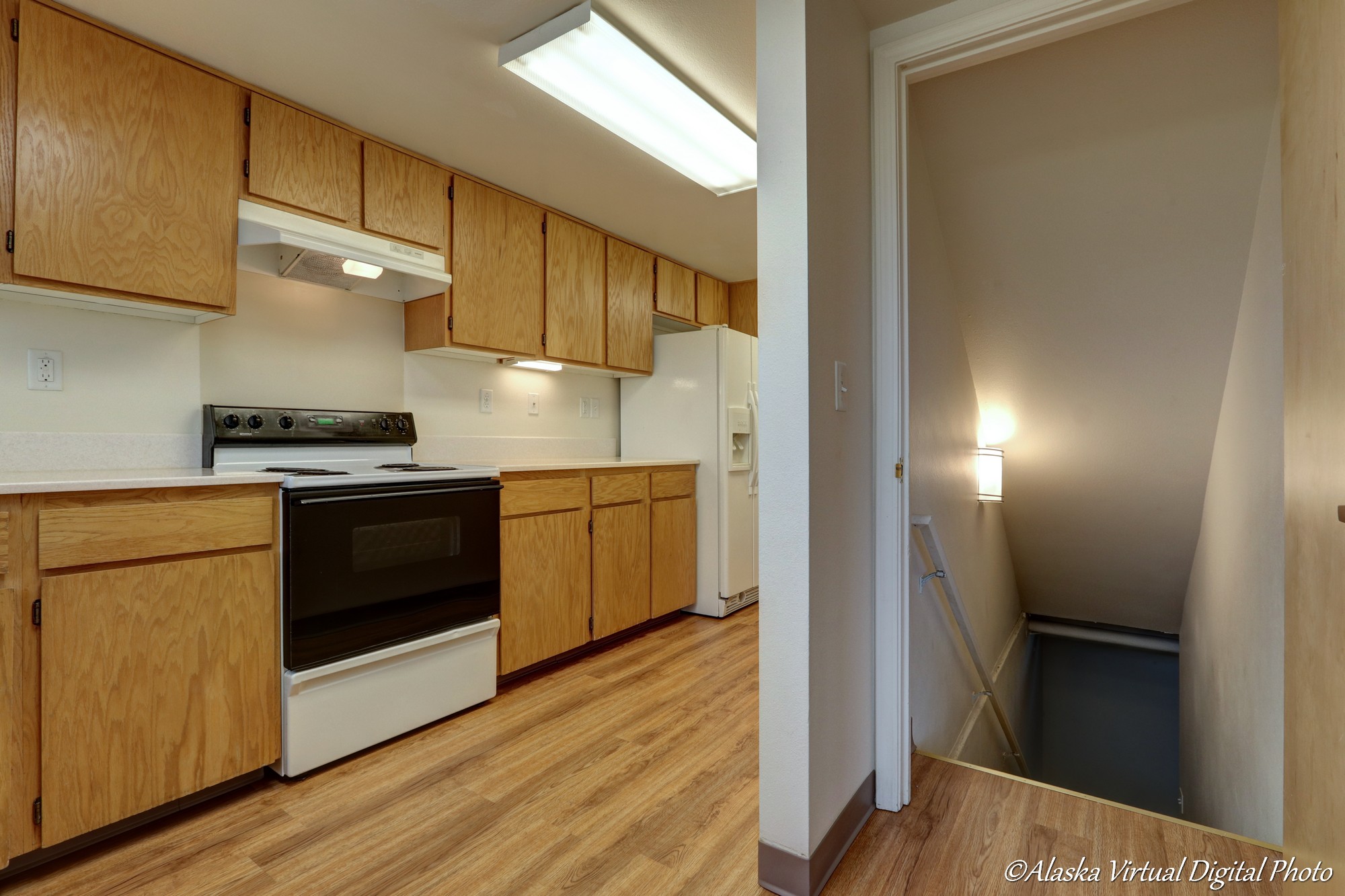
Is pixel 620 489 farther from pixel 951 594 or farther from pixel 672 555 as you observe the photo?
pixel 951 594

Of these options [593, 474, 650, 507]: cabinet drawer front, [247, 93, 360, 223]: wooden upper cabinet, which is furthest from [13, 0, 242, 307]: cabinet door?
[593, 474, 650, 507]: cabinet drawer front

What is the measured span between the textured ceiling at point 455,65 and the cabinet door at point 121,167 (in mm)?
102

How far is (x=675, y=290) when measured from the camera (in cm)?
407

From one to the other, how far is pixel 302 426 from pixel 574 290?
1.44 m

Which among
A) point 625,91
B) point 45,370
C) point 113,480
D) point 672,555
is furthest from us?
point 672,555

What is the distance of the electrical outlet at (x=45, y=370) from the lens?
189 centimetres

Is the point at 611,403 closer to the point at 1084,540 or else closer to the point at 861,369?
the point at 861,369

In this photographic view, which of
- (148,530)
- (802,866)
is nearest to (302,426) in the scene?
(148,530)

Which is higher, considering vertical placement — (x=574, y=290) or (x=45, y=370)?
(x=574, y=290)

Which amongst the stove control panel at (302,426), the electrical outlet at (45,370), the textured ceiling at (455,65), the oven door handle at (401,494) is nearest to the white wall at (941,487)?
the textured ceiling at (455,65)

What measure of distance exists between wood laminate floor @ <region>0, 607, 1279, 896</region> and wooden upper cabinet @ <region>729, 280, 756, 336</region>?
299 cm

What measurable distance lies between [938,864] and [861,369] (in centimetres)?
125

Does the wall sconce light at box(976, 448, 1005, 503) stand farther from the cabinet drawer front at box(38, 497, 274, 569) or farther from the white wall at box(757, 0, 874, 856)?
the cabinet drawer front at box(38, 497, 274, 569)

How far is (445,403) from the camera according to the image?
3039 millimetres
